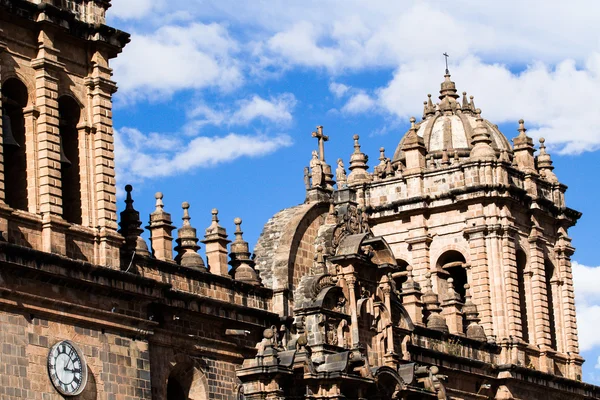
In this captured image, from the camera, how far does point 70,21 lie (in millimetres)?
36219

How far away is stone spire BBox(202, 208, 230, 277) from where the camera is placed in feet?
133

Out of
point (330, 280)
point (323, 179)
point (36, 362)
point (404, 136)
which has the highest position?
point (404, 136)

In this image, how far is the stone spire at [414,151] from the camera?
53562 millimetres

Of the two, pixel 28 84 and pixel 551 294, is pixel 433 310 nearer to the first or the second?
pixel 551 294

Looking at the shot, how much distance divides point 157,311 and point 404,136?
21225 mm

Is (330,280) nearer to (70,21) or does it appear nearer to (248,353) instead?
(248,353)

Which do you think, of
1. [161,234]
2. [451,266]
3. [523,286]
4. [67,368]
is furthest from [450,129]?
[67,368]

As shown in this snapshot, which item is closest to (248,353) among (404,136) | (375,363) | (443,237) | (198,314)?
(198,314)

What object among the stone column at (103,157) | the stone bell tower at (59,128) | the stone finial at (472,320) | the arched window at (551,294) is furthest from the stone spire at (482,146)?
the stone column at (103,157)

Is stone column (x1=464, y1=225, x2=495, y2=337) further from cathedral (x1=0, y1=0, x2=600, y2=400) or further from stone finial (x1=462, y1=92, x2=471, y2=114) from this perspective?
stone finial (x1=462, y1=92, x2=471, y2=114)

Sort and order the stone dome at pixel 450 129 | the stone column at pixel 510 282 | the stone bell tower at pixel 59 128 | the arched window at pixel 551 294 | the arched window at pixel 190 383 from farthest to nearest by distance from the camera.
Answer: the stone dome at pixel 450 129 → the arched window at pixel 551 294 → the stone column at pixel 510 282 → the arched window at pixel 190 383 → the stone bell tower at pixel 59 128

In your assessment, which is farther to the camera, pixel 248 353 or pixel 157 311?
pixel 248 353

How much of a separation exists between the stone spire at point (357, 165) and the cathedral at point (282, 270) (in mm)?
90

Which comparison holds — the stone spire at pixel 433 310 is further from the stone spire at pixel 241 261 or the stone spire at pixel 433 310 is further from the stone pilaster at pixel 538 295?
the stone spire at pixel 241 261
